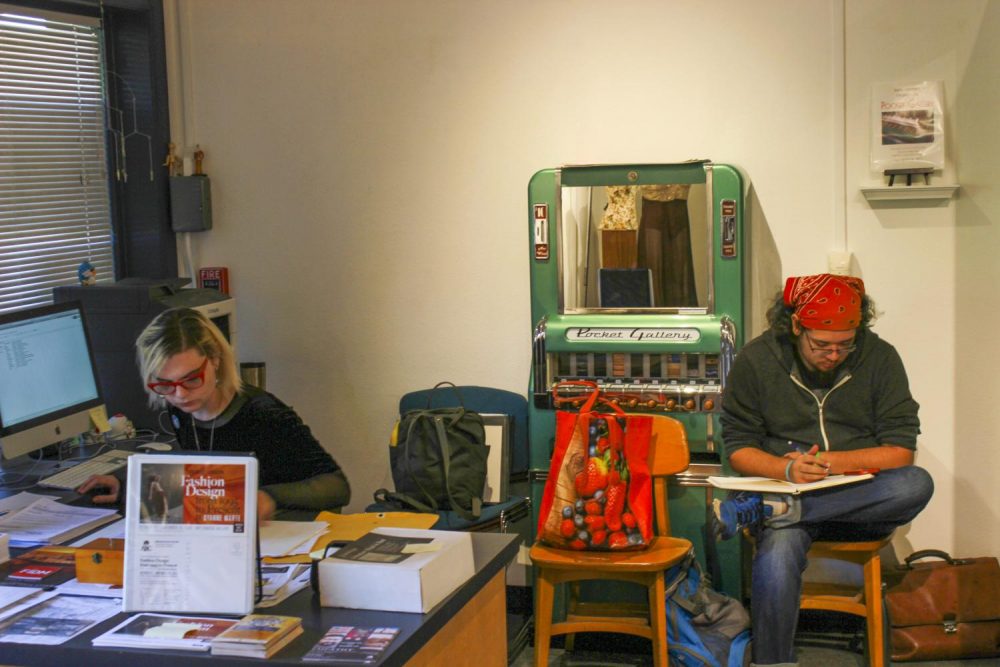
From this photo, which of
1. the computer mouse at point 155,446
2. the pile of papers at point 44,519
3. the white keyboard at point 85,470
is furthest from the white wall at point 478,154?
the pile of papers at point 44,519

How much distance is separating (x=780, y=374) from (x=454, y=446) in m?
1.09

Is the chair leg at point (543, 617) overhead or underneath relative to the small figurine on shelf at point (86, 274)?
underneath

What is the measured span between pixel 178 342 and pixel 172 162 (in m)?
1.88

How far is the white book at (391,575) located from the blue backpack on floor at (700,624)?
148cm

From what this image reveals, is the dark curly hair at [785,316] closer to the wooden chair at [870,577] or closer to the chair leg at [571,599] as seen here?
the wooden chair at [870,577]

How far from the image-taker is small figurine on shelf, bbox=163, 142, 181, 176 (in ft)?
15.0

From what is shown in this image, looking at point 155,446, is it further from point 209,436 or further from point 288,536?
point 288,536

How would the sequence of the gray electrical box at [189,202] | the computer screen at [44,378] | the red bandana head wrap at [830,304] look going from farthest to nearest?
1. the gray electrical box at [189,202]
2. the red bandana head wrap at [830,304]
3. the computer screen at [44,378]

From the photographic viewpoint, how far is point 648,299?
152 inches

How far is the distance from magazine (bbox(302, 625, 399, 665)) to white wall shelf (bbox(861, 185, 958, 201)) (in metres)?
2.59

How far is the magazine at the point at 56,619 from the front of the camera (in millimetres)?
2000

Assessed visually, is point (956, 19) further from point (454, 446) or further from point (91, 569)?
point (91, 569)

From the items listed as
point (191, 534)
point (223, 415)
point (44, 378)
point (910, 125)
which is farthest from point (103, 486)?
point (910, 125)

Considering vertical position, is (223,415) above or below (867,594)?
above
